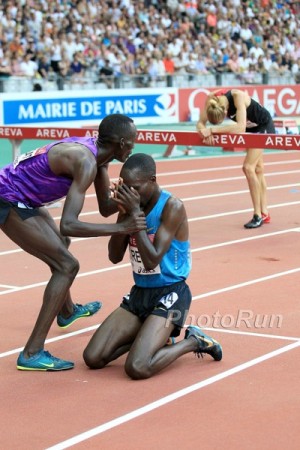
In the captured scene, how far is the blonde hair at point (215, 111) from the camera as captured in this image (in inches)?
442

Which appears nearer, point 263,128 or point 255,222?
point 255,222

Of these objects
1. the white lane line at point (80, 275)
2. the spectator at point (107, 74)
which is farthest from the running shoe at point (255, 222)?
the spectator at point (107, 74)

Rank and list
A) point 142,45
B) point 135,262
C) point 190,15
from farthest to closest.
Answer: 1. point 190,15
2. point 142,45
3. point 135,262

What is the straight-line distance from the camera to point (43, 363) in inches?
243

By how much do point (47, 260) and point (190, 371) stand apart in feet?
4.15

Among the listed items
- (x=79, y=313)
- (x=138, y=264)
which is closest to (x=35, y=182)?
(x=138, y=264)

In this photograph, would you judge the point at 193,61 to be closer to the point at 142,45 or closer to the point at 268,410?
the point at 142,45

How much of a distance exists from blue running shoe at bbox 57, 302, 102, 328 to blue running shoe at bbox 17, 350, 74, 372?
110 centimetres

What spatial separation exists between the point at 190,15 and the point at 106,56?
6715 millimetres

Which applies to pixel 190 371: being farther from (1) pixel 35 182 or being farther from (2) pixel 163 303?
(1) pixel 35 182

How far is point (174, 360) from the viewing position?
6.19 metres

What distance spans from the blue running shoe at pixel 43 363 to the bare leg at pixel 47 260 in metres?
0.04

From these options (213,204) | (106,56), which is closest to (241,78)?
(106,56)

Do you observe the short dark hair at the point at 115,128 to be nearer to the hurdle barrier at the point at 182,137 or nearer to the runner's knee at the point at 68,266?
the runner's knee at the point at 68,266
